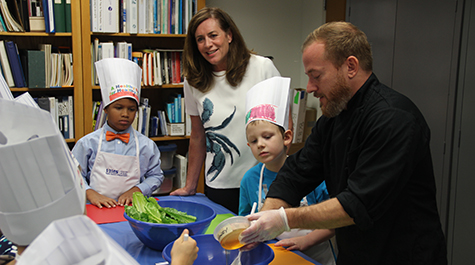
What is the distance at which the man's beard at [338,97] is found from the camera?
4.13 ft

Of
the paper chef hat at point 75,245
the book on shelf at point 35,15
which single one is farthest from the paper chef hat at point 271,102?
the book on shelf at point 35,15

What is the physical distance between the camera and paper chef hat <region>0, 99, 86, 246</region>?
2.09ft

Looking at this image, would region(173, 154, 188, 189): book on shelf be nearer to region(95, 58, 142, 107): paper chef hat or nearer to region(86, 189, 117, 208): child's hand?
region(95, 58, 142, 107): paper chef hat

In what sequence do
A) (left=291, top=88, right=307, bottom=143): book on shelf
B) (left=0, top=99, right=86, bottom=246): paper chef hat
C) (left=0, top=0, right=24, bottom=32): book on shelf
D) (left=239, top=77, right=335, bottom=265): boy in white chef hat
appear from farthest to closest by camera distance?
1. (left=291, top=88, right=307, bottom=143): book on shelf
2. (left=0, top=0, right=24, bottom=32): book on shelf
3. (left=239, top=77, right=335, bottom=265): boy in white chef hat
4. (left=0, top=99, right=86, bottom=246): paper chef hat

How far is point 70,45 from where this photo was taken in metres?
3.21

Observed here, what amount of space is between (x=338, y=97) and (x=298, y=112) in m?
2.26

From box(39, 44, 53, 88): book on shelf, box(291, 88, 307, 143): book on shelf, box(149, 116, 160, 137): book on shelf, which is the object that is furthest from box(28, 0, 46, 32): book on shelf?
box(291, 88, 307, 143): book on shelf

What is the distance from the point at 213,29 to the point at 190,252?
1.24 metres

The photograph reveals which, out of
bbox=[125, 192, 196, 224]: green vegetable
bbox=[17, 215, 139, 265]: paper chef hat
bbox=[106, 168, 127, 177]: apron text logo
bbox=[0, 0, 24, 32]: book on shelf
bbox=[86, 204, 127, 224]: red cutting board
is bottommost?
bbox=[86, 204, 127, 224]: red cutting board

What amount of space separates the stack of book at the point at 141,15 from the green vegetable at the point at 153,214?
2013 millimetres

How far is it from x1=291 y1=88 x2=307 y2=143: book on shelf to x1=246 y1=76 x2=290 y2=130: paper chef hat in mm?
1844

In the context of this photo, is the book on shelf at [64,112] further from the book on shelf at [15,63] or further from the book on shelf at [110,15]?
A: the book on shelf at [110,15]

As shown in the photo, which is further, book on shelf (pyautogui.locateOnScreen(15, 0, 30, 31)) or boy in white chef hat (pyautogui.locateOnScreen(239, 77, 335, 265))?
book on shelf (pyautogui.locateOnScreen(15, 0, 30, 31))

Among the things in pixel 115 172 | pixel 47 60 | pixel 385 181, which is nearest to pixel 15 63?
pixel 47 60
